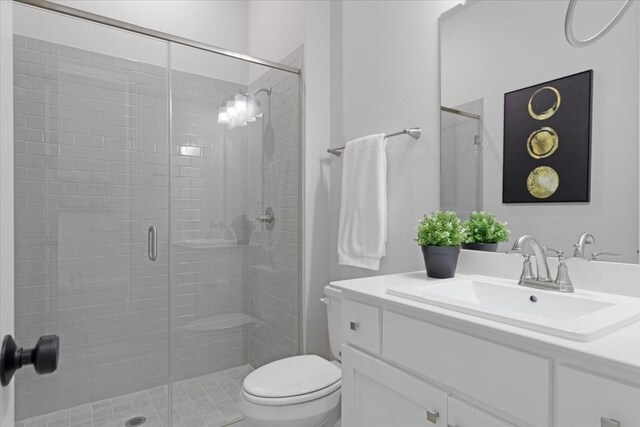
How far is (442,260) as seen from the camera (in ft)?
4.50

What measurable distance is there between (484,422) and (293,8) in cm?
229

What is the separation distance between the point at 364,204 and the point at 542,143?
0.80 meters

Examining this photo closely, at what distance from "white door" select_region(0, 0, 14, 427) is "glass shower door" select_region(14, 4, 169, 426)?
147 cm

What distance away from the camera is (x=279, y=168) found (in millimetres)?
2248

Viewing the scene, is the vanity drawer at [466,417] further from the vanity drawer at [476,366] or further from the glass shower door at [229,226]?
the glass shower door at [229,226]

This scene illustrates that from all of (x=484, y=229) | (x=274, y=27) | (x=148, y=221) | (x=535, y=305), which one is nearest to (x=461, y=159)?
(x=484, y=229)

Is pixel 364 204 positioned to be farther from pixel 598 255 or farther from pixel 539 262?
pixel 598 255

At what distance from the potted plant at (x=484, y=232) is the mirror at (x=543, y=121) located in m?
0.03

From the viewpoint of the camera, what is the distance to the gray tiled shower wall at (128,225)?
1.73 m

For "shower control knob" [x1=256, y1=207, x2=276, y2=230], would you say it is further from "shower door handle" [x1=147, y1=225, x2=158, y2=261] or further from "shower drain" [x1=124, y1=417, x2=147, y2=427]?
"shower drain" [x1=124, y1=417, x2=147, y2=427]

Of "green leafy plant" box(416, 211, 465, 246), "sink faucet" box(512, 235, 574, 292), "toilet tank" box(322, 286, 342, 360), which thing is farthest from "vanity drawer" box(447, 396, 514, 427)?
"toilet tank" box(322, 286, 342, 360)

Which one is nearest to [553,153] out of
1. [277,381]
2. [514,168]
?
[514,168]

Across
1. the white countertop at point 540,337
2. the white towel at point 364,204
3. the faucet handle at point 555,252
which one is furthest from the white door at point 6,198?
the white towel at point 364,204

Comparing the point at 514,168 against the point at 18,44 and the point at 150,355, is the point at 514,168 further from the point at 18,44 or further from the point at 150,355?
the point at 18,44
